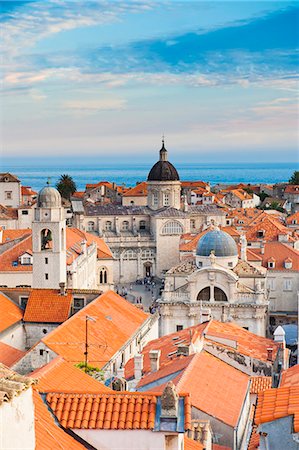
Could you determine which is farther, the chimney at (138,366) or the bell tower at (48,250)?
the bell tower at (48,250)

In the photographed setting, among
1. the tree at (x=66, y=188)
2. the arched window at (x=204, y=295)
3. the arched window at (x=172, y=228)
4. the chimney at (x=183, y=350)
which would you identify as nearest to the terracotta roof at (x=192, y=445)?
the chimney at (x=183, y=350)

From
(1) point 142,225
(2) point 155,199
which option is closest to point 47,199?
(1) point 142,225

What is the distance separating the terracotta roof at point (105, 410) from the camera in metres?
8.99

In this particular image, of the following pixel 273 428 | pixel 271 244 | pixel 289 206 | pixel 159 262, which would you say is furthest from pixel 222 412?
pixel 289 206

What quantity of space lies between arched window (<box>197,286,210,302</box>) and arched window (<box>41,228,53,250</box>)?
25.0 ft

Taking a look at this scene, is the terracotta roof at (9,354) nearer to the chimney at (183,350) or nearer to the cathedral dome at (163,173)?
the chimney at (183,350)

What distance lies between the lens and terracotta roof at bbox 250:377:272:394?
19.5m

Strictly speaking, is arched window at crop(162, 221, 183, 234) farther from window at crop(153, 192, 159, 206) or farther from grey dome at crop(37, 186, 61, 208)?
grey dome at crop(37, 186, 61, 208)

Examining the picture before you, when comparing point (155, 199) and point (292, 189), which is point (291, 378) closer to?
point (155, 199)

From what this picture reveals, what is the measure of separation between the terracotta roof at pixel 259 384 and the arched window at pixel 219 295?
1536 cm

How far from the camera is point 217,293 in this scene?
35750 mm

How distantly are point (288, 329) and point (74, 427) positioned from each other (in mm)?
28421

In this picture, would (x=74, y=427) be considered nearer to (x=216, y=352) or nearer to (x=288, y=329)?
(x=216, y=352)

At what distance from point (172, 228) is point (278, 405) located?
176ft
